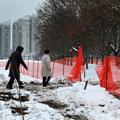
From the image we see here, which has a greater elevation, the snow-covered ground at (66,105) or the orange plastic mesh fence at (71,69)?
the orange plastic mesh fence at (71,69)

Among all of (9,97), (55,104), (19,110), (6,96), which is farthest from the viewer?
(6,96)

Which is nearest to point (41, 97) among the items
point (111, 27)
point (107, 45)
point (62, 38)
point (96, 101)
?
point (96, 101)

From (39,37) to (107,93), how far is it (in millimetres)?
46405

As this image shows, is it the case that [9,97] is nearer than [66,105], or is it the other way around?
[66,105]

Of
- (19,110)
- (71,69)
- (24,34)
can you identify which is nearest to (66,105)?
(19,110)

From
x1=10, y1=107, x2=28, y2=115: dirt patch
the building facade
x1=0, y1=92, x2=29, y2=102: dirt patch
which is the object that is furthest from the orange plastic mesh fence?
the building facade

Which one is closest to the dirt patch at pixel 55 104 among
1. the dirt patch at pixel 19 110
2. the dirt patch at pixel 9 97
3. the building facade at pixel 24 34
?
the dirt patch at pixel 9 97

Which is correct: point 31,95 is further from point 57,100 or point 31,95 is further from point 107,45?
point 107,45

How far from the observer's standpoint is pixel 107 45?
1827 inches

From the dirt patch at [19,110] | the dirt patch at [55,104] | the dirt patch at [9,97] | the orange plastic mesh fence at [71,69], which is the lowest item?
the dirt patch at [55,104]

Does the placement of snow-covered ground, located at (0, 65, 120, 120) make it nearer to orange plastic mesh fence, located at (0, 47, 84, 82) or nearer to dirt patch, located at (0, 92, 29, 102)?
dirt patch, located at (0, 92, 29, 102)

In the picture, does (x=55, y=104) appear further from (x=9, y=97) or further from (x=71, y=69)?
(x=71, y=69)

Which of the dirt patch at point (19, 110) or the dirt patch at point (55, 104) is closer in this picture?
the dirt patch at point (19, 110)

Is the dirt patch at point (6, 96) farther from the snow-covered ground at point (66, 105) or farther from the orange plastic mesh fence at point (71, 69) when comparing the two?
the orange plastic mesh fence at point (71, 69)
